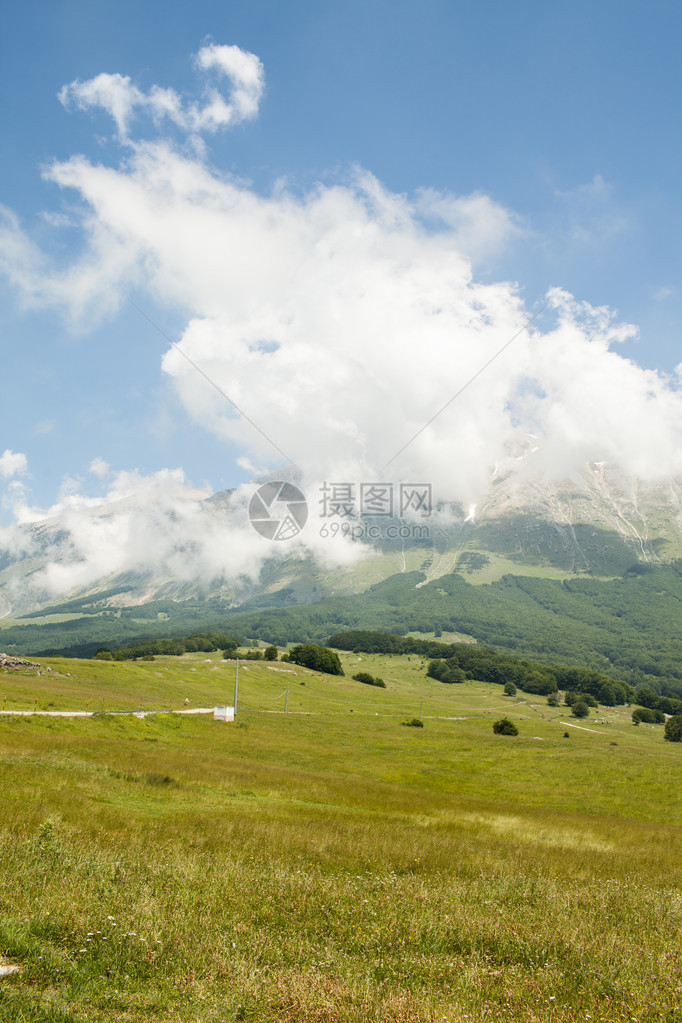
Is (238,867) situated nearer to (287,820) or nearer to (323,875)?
(323,875)

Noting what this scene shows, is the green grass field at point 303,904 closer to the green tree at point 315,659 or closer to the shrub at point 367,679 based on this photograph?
the shrub at point 367,679

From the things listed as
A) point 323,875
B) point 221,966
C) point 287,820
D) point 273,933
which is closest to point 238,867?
point 323,875

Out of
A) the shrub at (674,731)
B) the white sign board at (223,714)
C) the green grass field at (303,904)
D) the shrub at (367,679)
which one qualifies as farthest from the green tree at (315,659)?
the green grass field at (303,904)

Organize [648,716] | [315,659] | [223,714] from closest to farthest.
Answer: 1. [223,714]
2. [315,659]
3. [648,716]

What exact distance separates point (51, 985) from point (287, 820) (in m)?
13.4

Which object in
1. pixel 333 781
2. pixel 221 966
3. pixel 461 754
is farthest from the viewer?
pixel 461 754

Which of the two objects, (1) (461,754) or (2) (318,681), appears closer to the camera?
(1) (461,754)

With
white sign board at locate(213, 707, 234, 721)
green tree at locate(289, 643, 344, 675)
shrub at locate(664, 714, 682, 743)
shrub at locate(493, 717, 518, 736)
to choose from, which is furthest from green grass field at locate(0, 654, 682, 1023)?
green tree at locate(289, 643, 344, 675)

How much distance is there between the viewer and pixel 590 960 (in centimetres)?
823

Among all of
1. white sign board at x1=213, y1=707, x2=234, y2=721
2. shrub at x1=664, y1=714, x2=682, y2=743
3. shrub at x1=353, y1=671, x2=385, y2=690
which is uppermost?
white sign board at x1=213, y1=707, x2=234, y2=721

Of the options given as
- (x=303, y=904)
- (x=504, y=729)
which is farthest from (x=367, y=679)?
(x=303, y=904)

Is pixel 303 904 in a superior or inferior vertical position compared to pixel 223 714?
superior

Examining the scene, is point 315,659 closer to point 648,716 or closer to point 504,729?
point 504,729

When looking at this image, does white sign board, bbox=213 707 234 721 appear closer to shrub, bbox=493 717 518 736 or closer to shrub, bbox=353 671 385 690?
shrub, bbox=493 717 518 736
